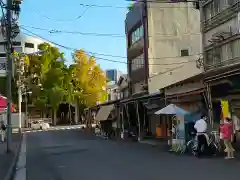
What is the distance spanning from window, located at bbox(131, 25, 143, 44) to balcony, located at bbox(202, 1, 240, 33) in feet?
56.1

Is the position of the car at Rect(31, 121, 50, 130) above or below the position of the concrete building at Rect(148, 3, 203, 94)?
below

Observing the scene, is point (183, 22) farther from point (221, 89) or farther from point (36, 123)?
point (36, 123)

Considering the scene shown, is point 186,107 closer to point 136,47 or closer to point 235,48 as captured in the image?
point 235,48

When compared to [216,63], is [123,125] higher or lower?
lower

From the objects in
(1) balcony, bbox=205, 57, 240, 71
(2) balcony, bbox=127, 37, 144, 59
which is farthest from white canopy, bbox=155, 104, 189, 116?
(2) balcony, bbox=127, 37, 144, 59

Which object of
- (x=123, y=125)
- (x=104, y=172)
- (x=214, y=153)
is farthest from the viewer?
(x=123, y=125)

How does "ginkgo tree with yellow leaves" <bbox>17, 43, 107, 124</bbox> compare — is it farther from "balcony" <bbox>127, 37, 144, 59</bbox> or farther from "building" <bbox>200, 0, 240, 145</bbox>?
"building" <bbox>200, 0, 240, 145</bbox>

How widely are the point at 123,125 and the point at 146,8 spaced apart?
11532 millimetres

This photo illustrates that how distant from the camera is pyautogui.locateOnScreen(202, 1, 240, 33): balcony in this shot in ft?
75.8

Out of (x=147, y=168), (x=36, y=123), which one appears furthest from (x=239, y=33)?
(x=36, y=123)

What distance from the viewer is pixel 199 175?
1268 centimetres

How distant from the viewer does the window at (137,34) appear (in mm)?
44569

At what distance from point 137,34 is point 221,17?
22.0m

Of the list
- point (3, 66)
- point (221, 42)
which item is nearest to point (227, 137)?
point (221, 42)
